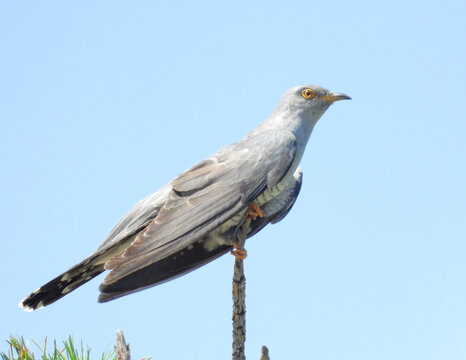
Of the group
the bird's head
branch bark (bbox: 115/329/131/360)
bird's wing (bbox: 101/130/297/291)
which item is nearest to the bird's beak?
the bird's head

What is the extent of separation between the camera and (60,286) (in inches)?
188

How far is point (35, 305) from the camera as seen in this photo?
476 cm

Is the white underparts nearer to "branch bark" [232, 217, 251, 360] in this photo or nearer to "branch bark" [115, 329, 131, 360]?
"branch bark" [232, 217, 251, 360]

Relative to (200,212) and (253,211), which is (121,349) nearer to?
(200,212)

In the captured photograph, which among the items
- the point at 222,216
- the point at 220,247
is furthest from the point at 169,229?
the point at 220,247

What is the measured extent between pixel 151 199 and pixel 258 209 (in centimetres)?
86

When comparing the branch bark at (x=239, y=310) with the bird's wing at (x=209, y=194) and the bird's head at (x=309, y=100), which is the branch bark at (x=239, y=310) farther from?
the bird's head at (x=309, y=100)

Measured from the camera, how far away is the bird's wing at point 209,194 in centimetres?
452

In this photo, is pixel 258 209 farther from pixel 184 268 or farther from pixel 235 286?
pixel 235 286

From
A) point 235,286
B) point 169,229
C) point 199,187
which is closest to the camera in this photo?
point 235,286

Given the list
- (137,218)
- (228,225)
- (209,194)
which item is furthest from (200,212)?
(137,218)

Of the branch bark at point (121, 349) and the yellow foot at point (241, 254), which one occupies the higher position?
the yellow foot at point (241, 254)

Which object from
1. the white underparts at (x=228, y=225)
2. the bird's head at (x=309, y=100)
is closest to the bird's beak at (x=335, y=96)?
the bird's head at (x=309, y=100)

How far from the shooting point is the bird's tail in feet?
15.5
